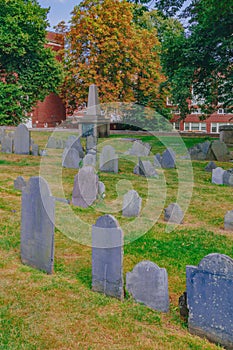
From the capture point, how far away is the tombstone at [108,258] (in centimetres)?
399

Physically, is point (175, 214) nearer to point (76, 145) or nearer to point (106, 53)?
point (76, 145)

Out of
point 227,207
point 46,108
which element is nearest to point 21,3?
point 46,108

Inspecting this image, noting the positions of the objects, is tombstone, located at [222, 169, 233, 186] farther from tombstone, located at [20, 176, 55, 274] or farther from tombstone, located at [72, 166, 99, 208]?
tombstone, located at [20, 176, 55, 274]

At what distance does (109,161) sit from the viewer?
11656 mm

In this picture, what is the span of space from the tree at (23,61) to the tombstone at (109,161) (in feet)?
52.4

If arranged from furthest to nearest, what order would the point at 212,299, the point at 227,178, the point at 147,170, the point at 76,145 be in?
the point at 76,145 → the point at 147,170 → the point at 227,178 → the point at 212,299

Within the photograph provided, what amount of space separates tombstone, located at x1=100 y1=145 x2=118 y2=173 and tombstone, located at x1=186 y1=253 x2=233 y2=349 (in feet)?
27.0

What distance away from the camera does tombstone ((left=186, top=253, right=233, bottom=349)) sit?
3.34 m

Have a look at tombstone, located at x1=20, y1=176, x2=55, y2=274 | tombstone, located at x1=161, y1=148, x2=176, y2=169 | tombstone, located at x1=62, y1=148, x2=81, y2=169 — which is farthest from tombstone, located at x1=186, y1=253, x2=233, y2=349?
tombstone, located at x1=161, y1=148, x2=176, y2=169

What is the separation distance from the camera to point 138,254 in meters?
5.32

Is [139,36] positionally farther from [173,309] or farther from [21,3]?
[173,309]

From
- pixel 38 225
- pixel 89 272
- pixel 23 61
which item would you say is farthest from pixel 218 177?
pixel 23 61

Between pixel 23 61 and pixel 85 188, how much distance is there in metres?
22.3

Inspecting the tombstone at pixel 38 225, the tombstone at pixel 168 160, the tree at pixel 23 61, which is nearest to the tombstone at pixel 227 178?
the tombstone at pixel 168 160
